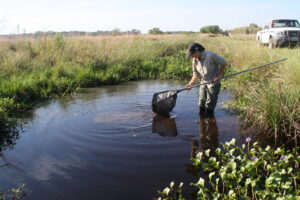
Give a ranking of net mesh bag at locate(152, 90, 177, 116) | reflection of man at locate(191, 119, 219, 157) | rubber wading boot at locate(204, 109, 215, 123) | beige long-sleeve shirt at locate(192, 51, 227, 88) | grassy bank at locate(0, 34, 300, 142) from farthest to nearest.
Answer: net mesh bag at locate(152, 90, 177, 116)
rubber wading boot at locate(204, 109, 215, 123)
beige long-sleeve shirt at locate(192, 51, 227, 88)
grassy bank at locate(0, 34, 300, 142)
reflection of man at locate(191, 119, 219, 157)

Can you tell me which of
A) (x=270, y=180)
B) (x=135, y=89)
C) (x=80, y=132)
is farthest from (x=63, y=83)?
(x=270, y=180)

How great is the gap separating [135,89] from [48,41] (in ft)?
16.1

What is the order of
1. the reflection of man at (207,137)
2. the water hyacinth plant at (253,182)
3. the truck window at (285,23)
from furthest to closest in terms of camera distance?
the truck window at (285,23), the reflection of man at (207,137), the water hyacinth plant at (253,182)

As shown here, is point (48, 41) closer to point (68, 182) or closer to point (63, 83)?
point (63, 83)

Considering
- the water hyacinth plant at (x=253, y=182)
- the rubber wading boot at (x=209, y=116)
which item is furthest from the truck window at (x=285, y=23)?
the water hyacinth plant at (x=253, y=182)

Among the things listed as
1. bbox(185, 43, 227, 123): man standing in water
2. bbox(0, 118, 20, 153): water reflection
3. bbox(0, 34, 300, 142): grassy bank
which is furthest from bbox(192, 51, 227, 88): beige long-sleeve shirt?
bbox(0, 118, 20, 153): water reflection

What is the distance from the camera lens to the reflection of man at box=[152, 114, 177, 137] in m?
5.68

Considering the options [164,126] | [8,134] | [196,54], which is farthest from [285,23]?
[8,134]

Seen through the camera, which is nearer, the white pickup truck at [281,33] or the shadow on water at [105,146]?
the shadow on water at [105,146]

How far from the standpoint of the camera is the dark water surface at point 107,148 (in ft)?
12.7

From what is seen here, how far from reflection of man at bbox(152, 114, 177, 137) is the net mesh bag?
0.15 meters

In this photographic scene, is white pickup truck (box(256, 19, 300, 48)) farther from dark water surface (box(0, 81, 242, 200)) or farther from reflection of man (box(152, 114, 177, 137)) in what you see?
reflection of man (box(152, 114, 177, 137))

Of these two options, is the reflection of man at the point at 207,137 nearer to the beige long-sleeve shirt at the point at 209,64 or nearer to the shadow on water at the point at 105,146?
the shadow on water at the point at 105,146

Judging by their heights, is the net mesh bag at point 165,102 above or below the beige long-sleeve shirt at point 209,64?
below
